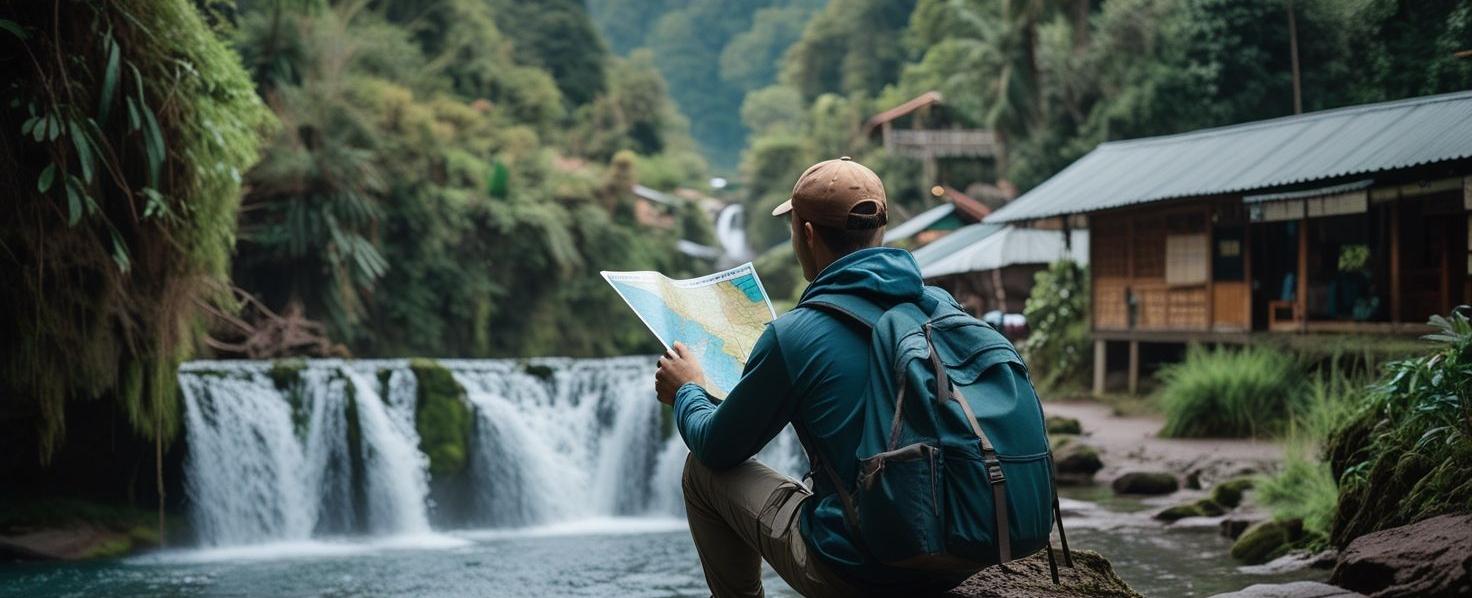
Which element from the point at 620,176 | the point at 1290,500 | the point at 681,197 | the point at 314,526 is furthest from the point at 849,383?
the point at 681,197

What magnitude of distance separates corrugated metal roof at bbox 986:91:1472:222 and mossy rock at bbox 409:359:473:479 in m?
7.76

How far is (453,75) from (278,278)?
14.9 m

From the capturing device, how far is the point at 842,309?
2766 mm

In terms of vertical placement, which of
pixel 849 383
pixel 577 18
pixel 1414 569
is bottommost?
pixel 1414 569

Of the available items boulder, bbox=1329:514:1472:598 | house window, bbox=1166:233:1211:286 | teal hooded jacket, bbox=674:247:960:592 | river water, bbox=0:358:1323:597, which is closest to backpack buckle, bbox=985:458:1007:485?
teal hooded jacket, bbox=674:247:960:592

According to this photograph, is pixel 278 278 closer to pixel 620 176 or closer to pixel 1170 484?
pixel 620 176

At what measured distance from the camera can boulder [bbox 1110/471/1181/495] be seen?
10805 millimetres

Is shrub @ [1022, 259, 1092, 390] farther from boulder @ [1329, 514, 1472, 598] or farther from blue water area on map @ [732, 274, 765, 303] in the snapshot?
blue water area on map @ [732, 274, 765, 303]

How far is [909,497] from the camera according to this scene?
8.52 feet

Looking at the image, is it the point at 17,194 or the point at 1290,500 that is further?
the point at 1290,500

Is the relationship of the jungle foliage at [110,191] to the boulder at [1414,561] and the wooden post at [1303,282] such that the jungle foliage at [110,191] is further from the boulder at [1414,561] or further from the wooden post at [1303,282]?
the wooden post at [1303,282]

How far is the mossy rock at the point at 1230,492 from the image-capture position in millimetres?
9492

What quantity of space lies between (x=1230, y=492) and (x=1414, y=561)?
5816 millimetres

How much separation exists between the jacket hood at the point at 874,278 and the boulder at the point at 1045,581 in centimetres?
85
